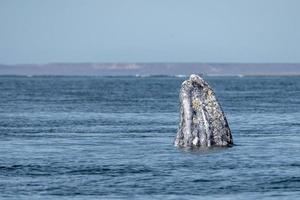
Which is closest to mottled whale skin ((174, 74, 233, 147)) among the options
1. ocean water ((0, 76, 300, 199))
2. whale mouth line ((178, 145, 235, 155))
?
whale mouth line ((178, 145, 235, 155))

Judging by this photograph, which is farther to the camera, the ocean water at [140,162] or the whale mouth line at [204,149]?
the whale mouth line at [204,149]

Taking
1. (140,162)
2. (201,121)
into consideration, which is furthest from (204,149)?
(140,162)

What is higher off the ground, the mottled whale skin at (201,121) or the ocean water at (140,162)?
the mottled whale skin at (201,121)

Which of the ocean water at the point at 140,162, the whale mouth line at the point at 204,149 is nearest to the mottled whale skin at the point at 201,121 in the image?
the whale mouth line at the point at 204,149

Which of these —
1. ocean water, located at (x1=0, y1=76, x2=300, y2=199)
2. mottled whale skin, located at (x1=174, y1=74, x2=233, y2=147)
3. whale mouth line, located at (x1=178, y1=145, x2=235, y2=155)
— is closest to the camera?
ocean water, located at (x1=0, y1=76, x2=300, y2=199)

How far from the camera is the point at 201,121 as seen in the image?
1427 inches

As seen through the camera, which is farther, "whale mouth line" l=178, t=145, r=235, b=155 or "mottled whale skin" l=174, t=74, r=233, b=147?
"mottled whale skin" l=174, t=74, r=233, b=147

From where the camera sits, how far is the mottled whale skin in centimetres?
3622

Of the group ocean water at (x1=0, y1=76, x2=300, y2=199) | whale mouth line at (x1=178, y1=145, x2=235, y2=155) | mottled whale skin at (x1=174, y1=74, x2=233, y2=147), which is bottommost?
ocean water at (x1=0, y1=76, x2=300, y2=199)

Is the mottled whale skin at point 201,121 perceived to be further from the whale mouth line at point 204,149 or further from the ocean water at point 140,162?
the ocean water at point 140,162

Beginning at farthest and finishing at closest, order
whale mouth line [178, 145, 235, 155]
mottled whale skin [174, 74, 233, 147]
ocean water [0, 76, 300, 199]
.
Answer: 1. mottled whale skin [174, 74, 233, 147]
2. whale mouth line [178, 145, 235, 155]
3. ocean water [0, 76, 300, 199]

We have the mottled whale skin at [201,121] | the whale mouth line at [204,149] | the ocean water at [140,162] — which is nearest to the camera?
the ocean water at [140,162]

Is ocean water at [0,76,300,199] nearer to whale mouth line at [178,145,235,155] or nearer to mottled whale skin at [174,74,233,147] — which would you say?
whale mouth line at [178,145,235,155]

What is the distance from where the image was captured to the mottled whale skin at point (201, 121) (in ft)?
119
